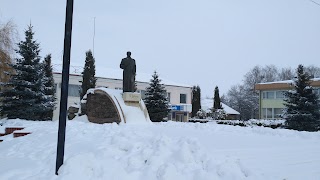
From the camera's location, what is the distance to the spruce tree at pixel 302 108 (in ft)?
72.4

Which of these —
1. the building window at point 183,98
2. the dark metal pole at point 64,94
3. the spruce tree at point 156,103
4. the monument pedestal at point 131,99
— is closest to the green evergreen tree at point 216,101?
the building window at point 183,98

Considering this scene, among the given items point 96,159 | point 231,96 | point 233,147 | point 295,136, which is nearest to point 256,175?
point 233,147

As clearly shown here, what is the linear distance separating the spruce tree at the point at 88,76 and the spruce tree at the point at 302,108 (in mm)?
17507

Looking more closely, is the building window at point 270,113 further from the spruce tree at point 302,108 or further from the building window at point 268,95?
the spruce tree at point 302,108

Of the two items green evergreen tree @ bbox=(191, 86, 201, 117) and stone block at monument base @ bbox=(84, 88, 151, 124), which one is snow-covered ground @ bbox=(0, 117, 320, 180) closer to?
stone block at monument base @ bbox=(84, 88, 151, 124)

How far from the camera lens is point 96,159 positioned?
5539mm

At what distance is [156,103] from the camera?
27422 millimetres

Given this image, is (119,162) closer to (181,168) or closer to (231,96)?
(181,168)

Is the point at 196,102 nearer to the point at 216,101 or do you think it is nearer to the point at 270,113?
the point at 216,101

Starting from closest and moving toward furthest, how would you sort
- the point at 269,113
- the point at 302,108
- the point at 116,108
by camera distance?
1. the point at 116,108
2. the point at 302,108
3. the point at 269,113

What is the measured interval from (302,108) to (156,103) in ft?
36.9

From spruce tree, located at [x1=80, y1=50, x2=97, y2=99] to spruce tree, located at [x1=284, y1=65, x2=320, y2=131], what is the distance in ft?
57.4

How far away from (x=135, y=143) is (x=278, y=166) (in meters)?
2.74

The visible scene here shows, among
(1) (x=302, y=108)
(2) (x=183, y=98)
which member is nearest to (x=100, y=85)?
(2) (x=183, y=98)
